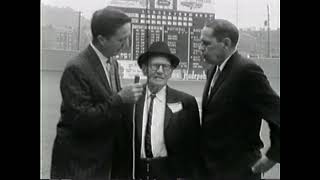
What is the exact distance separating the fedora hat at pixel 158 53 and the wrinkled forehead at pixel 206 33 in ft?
1.20

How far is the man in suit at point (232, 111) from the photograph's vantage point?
522 cm

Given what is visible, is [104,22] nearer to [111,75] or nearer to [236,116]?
[111,75]

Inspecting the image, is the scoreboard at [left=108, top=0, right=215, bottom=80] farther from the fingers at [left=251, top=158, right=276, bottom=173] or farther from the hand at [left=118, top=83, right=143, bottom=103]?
the fingers at [left=251, top=158, right=276, bottom=173]

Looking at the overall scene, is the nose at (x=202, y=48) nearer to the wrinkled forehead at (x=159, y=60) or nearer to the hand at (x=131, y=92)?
the wrinkled forehead at (x=159, y=60)

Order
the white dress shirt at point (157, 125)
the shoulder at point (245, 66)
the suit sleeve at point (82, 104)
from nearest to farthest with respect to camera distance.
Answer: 1. the suit sleeve at point (82, 104)
2. the white dress shirt at point (157, 125)
3. the shoulder at point (245, 66)

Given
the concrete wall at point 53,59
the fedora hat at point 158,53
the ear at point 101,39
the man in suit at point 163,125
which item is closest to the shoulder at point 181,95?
the man in suit at point 163,125

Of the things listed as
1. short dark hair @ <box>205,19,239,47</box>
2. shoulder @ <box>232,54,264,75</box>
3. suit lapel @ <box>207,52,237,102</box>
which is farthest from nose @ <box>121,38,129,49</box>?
shoulder @ <box>232,54,264,75</box>

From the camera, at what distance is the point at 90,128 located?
5.09 metres

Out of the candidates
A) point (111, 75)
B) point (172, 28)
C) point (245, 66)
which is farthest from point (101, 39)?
point (245, 66)

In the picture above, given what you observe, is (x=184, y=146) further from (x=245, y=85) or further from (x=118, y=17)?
(x=118, y=17)

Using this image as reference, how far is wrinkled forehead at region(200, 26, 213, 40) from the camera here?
17.3 feet

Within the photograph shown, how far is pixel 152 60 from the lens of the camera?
518 centimetres
